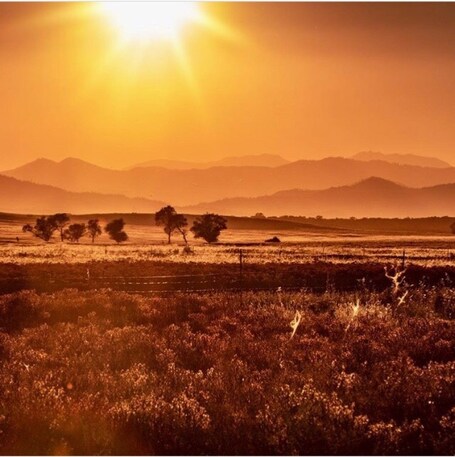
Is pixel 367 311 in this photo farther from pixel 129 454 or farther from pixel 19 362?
pixel 129 454

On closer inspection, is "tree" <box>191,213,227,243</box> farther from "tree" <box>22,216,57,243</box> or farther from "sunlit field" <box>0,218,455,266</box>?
"tree" <box>22,216,57,243</box>

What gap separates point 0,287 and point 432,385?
24.9 metres

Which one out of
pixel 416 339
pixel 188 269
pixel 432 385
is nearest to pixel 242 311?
pixel 416 339

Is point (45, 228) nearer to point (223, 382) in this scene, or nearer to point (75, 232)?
point (75, 232)

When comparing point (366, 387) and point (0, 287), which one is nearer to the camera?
point (366, 387)

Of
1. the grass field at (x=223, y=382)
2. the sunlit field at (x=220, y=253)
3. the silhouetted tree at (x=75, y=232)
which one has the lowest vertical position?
the sunlit field at (x=220, y=253)

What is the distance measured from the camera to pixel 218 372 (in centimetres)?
972

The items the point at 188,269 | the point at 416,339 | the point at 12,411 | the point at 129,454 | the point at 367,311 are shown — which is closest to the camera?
the point at 129,454

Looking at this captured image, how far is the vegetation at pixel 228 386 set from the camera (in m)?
7.20

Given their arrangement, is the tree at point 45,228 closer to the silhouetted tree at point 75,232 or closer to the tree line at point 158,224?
the tree line at point 158,224

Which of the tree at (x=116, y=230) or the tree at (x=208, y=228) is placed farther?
the tree at (x=116, y=230)

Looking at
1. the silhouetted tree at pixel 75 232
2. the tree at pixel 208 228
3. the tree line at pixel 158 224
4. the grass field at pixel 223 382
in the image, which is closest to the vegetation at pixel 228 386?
the grass field at pixel 223 382

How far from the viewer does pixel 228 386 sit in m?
9.06

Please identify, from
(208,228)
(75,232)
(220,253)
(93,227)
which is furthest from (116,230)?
(220,253)
